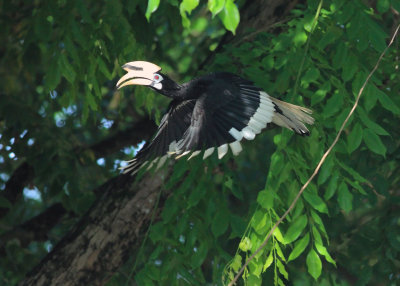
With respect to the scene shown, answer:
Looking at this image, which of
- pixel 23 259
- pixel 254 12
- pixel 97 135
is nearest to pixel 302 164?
pixel 254 12

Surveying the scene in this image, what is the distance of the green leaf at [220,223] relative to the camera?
314 cm

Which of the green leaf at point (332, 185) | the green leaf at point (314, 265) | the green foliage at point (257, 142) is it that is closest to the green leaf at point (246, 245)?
the green foliage at point (257, 142)

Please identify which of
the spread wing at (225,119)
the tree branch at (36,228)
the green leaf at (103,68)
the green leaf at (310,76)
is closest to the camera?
the spread wing at (225,119)

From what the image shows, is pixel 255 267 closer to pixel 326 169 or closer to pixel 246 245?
pixel 246 245

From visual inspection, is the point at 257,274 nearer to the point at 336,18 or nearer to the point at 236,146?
the point at 236,146

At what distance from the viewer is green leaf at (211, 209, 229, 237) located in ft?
10.3

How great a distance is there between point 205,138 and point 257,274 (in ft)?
1.83

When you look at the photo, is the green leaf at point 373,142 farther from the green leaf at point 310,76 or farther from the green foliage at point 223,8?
Result: the green foliage at point 223,8

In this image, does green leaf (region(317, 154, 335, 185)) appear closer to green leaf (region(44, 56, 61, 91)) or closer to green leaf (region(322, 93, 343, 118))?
green leaf (region(322, 93, 343, 118))

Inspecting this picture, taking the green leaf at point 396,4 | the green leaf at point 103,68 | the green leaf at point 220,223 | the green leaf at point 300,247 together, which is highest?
the green leaf at point 396,4

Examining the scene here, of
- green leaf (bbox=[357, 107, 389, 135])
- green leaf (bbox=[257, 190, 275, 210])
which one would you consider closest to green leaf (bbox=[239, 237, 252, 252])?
green leaf (bbox=[257, 190, 275, 210])

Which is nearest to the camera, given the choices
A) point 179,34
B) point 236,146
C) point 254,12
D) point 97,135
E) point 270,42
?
point 236,146

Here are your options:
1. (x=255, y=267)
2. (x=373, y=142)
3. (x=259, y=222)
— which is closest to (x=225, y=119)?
(x=259, y=222)

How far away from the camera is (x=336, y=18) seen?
3.06 meters
